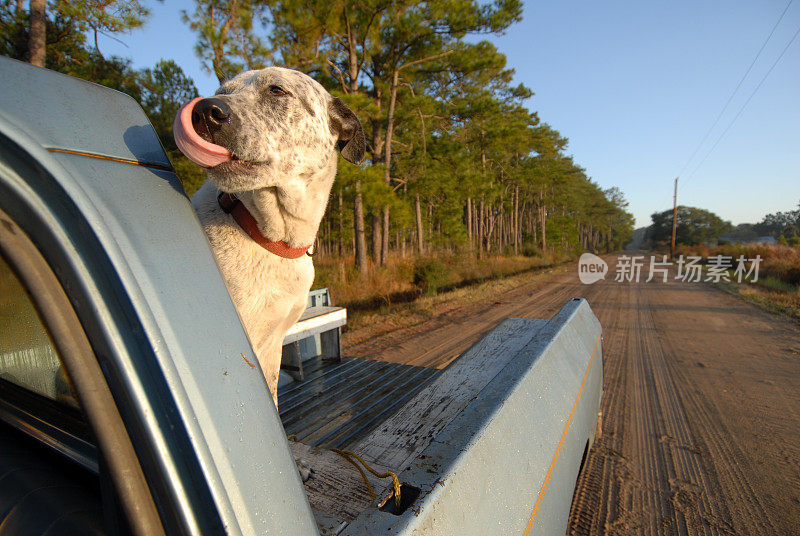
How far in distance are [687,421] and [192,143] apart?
5218 millimetres

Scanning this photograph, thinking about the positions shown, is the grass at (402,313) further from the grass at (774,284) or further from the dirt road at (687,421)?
the grass at (774,284)

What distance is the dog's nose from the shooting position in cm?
116

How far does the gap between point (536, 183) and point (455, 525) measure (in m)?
34.2

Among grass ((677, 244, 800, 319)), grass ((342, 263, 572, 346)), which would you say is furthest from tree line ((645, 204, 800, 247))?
grass ((342, 263, 572, 346))

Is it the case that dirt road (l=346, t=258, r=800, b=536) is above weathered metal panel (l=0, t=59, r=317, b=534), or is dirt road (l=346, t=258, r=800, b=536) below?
below

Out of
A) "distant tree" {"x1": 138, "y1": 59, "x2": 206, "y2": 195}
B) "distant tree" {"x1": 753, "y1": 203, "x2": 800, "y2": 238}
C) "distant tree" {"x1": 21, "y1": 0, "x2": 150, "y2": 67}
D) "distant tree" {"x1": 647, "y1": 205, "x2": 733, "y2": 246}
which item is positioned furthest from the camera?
"distant tree" {"x1": 647, "y1": 205, "x2": 733, "y2": 246}

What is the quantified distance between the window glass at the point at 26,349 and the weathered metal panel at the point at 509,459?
2.94 feet

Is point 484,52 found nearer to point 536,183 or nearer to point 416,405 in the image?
point 416,405

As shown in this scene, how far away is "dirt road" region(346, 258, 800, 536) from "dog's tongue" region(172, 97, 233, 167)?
319 cm

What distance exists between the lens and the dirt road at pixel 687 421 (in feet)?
8.68

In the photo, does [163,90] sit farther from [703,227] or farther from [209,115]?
[703,227]

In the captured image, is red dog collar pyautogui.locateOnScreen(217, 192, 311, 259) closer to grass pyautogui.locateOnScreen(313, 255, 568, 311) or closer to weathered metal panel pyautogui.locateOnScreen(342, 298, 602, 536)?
weathered metal panel pyautogui.locateOnScreen(342, 298, 602, 536)

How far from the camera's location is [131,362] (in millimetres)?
580

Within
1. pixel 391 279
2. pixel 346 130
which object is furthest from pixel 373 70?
pixel 346 130
